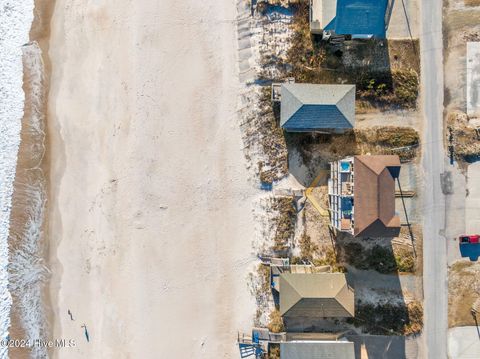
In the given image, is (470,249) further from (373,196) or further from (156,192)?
(156,192)

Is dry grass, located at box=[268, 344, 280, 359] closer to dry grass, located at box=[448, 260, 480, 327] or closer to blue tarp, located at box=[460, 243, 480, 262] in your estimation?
dry grass, located at box=[448, 260, 480, 327]

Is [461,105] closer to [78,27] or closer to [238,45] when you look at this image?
[238,45]

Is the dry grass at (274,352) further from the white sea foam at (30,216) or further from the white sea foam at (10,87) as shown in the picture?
the white sea foam at (10,87)

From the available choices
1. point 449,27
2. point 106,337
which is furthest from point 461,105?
point 106,337

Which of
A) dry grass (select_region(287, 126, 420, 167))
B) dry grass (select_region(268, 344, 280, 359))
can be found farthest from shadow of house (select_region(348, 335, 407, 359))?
dry grass (select_region(287, 126, 420, 167))

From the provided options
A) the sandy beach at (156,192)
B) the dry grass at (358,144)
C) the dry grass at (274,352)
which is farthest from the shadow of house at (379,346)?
the dry grass at (358,144)

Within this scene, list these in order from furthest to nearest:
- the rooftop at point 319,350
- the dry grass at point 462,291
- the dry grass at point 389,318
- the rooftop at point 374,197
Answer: the dry grass at point 462,291
the dry grass at point 389,318
the rooftop at point 319,350
the rooftop at point 374,197
